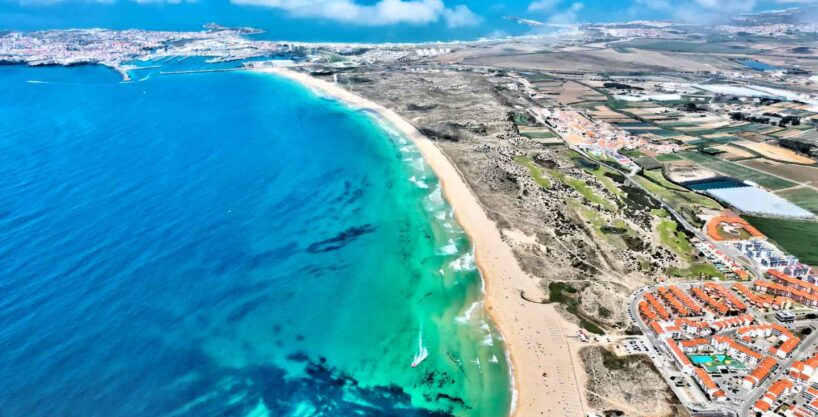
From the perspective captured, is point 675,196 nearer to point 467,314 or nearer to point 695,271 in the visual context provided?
point 695,271

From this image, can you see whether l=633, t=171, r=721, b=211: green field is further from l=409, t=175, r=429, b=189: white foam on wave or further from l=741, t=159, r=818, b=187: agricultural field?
l=409, t=175, r=429, b=189: white foam on wave

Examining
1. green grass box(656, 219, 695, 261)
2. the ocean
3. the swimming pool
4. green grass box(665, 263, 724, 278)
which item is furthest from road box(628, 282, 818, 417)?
the ocean

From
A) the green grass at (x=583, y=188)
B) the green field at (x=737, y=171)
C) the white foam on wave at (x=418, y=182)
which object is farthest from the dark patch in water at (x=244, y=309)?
the green field at (x=737, y=171)

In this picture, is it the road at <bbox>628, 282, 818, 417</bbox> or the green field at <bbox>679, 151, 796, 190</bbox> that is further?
the green field at <bbox>679, 151, 796, 190</bbox>

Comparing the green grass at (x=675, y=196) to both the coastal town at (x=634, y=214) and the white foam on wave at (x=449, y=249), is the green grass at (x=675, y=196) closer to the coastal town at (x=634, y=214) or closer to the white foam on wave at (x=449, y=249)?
the coastal town at (x=634, y=214)

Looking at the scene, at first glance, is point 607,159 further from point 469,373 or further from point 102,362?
point 102,362

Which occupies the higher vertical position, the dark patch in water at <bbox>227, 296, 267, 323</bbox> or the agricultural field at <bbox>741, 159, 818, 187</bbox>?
the agricultural field at <bbox>741, 159, 818, 187</bbox>

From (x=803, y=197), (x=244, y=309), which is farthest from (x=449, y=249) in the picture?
(x=803, y=197)
